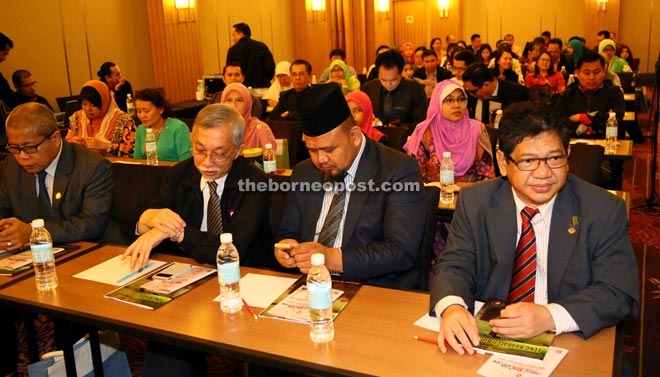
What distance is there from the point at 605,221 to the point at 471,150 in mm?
2422

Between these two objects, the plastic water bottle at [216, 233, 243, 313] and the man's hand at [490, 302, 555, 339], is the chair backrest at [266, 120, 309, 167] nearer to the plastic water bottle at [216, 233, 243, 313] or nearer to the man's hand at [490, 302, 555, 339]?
the plastic water bottle at [216, 233, 243, 313]

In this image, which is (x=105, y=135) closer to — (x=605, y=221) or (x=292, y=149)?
(x=292, y=149)

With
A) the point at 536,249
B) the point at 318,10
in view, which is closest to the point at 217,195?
the point at 536,249

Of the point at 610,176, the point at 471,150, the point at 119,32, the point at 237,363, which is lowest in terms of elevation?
the point at 237,363

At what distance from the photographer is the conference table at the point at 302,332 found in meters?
1.73

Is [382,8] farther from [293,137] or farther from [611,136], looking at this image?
[611,136]

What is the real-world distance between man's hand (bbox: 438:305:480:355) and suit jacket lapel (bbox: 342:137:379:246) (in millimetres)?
857

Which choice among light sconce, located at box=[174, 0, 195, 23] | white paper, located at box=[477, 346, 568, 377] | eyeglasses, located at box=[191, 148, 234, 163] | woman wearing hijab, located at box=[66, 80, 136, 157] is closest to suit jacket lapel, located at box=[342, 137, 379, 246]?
eyeglasses, located at box=[191, 148, 234, 163]

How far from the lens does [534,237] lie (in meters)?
2.14

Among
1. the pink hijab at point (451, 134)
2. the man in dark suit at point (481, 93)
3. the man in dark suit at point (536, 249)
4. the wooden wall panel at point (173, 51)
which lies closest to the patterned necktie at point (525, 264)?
the man in dark suit at point (536, 249)

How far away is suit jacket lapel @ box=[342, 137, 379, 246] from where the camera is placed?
2676 mm

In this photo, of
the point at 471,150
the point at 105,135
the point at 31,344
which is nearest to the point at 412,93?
the point at 471,150

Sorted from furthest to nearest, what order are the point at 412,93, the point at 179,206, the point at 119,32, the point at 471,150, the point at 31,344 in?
the point at 119,32 → the point at 412,93 → the point at 471,150 → the point at 31,344 → the point at 179,206

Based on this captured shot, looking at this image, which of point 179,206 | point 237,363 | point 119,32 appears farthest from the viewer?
point 119,32
